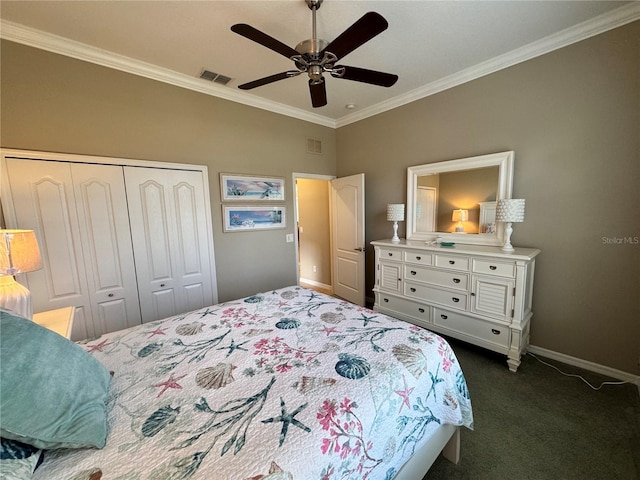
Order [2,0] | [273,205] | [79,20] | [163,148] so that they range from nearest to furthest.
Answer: [2,0] < [79,20] < [163,148] < [273,205]

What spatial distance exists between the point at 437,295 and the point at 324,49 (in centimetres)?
240

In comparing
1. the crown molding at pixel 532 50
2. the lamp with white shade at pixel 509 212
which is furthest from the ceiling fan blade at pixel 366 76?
the lamp with white shade at pixel 509 212

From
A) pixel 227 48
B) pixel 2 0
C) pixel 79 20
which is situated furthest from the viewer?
pixel 227 48

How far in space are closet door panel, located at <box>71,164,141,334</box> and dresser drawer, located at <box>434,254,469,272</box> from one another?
9.93 feet

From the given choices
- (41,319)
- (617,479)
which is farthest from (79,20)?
(617,479)

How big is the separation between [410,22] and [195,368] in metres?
2.71

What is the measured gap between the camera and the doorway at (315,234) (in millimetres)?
4688

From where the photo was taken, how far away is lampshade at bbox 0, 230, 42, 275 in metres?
1.47

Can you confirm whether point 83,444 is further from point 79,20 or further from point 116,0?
point 79,20

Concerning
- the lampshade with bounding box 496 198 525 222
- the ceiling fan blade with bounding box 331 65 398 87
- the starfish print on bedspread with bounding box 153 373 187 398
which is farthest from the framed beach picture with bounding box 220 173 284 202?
the lampshade with bounding box 496 198 525 222

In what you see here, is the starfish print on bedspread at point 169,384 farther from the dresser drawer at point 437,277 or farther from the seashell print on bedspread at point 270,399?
the dresser drawer at point 437,277

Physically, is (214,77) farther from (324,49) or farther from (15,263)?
A: (15,263)

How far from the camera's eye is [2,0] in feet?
5.49

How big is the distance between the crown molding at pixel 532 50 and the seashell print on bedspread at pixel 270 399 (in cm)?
265
